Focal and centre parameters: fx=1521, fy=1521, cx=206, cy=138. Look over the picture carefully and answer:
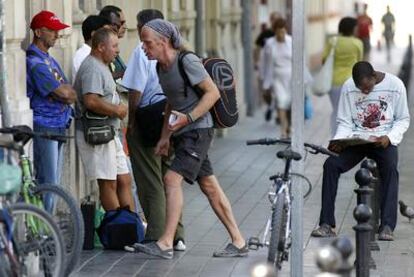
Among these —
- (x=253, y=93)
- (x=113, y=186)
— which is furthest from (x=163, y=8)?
(x=253, y=93)

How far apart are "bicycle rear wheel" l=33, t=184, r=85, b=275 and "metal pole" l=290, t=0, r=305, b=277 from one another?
1.43 meters

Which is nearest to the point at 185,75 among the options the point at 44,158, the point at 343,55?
the point at 44,158

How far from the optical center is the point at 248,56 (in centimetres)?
2539

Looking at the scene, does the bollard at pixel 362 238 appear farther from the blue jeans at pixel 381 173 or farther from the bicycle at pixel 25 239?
the blue jeans at pixel 381 173

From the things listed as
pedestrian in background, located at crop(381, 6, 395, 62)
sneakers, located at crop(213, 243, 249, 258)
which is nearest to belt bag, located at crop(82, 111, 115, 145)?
sneakers, located at crop(213, 243, 249, 258)

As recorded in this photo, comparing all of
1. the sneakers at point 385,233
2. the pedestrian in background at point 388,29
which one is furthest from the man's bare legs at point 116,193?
the pedestrian in background at point 388,29

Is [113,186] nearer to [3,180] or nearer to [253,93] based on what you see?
[3,180]

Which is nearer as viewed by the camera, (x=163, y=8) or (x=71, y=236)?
(x=71, y=236)

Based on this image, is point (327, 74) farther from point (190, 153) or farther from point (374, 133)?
point (190, 153)

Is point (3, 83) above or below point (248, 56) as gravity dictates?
above

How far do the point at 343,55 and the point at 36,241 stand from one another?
912cm

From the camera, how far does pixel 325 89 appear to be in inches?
727

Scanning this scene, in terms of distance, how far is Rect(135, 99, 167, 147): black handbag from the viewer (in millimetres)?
11828

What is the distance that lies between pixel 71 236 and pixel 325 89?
8.76 m
